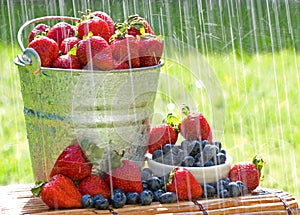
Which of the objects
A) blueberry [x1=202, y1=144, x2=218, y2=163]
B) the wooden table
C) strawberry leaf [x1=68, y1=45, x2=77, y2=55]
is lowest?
the wooden table

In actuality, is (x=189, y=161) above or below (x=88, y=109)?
below

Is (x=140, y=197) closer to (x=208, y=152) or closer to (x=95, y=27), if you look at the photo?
(x=208, y=152)

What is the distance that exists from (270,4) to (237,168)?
11.9 feet

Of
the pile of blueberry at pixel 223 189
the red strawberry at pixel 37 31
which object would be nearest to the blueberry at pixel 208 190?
the pile of blueberry at pixel 223 189

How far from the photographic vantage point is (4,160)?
10.4 feet

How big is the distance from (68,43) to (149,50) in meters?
0.21

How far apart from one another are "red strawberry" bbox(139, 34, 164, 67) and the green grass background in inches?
4.9

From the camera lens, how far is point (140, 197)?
1.88 metres

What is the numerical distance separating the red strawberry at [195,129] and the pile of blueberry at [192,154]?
0.04 metres

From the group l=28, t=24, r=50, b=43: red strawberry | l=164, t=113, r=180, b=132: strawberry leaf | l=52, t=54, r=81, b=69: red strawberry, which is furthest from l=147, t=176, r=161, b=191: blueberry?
l=28, t=24, r=50, b=43: red strawberry

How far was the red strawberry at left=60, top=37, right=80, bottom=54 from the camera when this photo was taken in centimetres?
200

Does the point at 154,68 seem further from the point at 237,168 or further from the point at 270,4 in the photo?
the point at 270,4

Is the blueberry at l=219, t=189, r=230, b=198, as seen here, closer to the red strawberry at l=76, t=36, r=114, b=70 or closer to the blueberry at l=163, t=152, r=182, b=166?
the blueberry at l=163, t=152, r=182, b=166

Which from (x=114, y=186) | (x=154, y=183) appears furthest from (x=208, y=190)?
(x=114, y=186)
